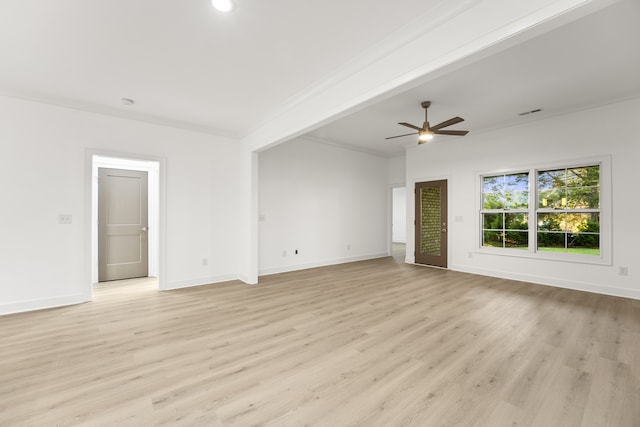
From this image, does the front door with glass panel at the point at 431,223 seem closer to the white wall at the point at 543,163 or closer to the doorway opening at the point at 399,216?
the white wall at the point at 543,163

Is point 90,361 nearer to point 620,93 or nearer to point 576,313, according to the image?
point 576,313

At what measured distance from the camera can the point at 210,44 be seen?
2.58 metres

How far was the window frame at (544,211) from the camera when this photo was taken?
4.32m

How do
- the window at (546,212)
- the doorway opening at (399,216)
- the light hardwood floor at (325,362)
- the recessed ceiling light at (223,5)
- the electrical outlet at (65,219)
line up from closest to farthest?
the light hardwood floor at (325,362), the recessed ceiling light at (223,5), the electrical outlet at (65,219), the window at (546,212), the doorway opening at (399,216)

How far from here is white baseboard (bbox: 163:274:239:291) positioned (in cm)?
462

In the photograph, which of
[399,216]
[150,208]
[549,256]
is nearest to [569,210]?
[549,256]

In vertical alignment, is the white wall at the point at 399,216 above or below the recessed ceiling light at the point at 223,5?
below

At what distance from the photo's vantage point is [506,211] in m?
5.50

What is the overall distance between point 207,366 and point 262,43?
9.43 feet

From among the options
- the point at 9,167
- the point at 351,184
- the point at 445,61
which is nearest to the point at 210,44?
the point at 445,61

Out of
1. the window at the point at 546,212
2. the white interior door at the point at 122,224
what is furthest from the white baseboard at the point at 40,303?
the window at the point at 546,212

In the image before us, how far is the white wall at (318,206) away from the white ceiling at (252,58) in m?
1.64

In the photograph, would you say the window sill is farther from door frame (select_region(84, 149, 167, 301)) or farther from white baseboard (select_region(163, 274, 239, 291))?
door frame (select_region(84, 149, 167, 301))

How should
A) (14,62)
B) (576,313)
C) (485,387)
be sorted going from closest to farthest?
(485,387)
(14,62)
(576,313)
